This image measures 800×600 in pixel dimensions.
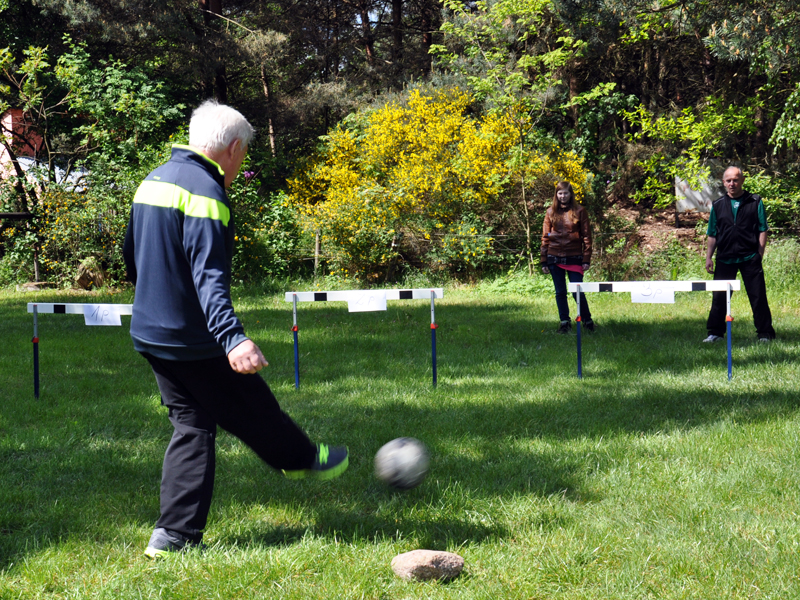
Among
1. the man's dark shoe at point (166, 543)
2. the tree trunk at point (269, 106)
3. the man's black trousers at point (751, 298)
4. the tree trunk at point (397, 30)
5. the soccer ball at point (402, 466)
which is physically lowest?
the man's dark shoe at point (166, 543)

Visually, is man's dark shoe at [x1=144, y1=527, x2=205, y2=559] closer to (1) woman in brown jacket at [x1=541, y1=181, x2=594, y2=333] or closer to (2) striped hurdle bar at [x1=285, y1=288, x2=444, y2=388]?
(2) striped hurdle bar at [x1=285, y1=288, x2=444, y2=388]

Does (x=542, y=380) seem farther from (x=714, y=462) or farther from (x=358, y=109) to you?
(x=358, y=109)

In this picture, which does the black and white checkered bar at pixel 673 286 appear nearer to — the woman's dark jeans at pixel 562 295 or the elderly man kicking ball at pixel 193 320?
the woman's dark jeans at pixel 562 295

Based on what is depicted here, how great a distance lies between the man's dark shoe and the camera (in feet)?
10.5

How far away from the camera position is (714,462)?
4.47m

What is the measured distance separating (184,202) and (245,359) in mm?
720

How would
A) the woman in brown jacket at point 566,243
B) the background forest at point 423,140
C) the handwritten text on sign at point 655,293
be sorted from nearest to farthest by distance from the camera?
the handwritten text on sign at point 655,293 → the woman in brown jacket at point 566,243 → the background forest at point 423,140

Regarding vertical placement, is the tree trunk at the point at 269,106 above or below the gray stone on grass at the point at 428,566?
above

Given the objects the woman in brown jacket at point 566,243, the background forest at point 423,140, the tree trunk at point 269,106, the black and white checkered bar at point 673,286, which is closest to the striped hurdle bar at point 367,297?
the black and white checkered bar at point 673,286

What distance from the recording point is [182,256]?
10.1ft

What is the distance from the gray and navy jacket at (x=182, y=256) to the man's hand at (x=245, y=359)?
11 centimetres

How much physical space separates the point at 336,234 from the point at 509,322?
5.97m

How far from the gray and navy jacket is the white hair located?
0.22 feet

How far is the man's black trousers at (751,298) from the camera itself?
8.37m
